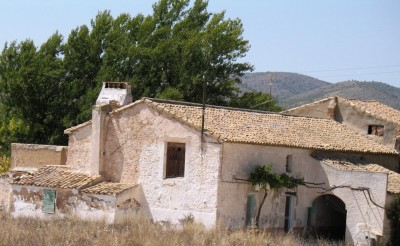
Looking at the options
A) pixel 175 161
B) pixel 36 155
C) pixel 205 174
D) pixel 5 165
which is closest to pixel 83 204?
pixel 175 161

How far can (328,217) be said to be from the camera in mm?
28188

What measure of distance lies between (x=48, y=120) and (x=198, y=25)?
10899 mm

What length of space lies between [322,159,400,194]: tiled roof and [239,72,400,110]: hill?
49.4 meters

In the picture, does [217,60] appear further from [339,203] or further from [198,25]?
[339,203]

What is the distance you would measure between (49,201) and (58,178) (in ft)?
3.28

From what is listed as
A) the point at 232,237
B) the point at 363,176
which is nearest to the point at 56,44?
the point at 363,176

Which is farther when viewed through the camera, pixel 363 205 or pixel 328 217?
pixel 328 217

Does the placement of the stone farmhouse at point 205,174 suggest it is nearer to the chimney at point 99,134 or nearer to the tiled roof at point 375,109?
the chimney at point 99,134

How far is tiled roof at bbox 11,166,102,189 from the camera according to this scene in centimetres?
2583

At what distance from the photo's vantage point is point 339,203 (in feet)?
89.7

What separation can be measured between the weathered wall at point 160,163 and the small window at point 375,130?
33.5 feet

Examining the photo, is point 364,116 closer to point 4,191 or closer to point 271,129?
point 271,129

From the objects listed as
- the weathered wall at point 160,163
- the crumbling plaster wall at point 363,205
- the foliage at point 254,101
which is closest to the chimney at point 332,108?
the crumbling plaster wall at point 363,205

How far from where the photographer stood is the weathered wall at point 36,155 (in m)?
30.1
